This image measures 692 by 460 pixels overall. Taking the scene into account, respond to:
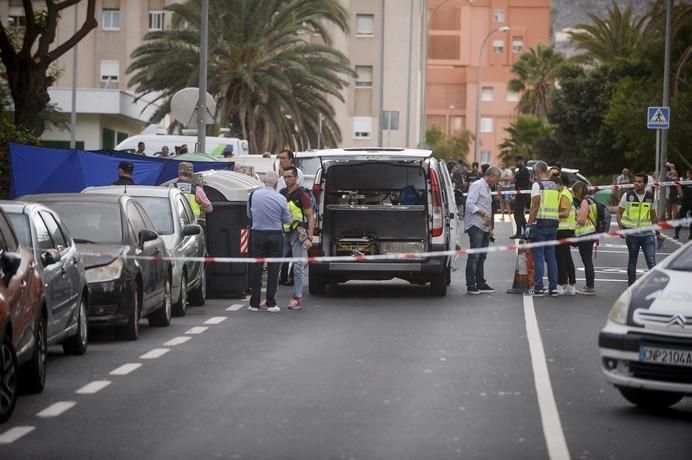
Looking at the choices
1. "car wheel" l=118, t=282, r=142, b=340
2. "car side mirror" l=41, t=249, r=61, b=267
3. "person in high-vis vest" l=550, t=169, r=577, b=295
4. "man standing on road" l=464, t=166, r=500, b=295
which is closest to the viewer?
"car side mirror" l=41, t=249, r=61, b=267

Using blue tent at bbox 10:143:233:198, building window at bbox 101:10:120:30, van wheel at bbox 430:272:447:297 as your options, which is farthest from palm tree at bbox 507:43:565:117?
van wheel at bbox 430:272:447:297

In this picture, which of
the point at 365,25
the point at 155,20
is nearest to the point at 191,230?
the point at 155,20

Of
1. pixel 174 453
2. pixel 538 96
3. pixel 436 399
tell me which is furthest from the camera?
pixel 538 96

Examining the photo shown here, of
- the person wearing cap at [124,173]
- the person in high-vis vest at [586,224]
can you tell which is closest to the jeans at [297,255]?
the person wearing cap at [124,173]

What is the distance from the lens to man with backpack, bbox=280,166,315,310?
2098 centimetres

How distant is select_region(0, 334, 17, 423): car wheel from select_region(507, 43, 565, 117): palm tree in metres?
108

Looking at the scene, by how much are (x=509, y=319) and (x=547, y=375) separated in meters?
5.90

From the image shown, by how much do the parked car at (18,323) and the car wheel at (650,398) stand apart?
4115 millimetres

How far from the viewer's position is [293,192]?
2184 centimetres

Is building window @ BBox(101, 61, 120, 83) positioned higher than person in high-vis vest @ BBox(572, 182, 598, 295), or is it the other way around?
building window @ BBox(101, 61, 120, 83)

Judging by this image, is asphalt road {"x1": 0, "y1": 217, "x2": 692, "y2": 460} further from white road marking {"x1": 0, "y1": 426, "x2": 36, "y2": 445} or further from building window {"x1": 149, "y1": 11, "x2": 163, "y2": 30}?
building window {"x1": 149, "y1": 11, "x2": 163, "y2": 30}

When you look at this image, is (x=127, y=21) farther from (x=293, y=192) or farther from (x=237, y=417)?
(x=237, y=417)

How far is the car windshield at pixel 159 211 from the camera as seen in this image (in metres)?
20.4

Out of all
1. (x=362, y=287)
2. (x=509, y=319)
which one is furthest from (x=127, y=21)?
(x=509, y=319)
